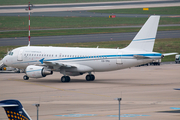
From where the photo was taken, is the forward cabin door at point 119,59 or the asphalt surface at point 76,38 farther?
the asphalt surface at point 76,38

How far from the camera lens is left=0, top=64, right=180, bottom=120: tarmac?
22.5m

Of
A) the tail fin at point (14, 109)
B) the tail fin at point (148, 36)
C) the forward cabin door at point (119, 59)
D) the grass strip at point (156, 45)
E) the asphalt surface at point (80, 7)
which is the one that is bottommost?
the tail fin at point (14, 109)

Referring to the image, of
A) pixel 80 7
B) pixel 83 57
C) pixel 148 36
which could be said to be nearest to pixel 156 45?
pixel 148 36

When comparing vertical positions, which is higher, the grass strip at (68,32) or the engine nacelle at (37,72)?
the grass strip at (68,32)

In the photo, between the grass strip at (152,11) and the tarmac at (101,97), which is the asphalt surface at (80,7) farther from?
the tarmac at (101,97)

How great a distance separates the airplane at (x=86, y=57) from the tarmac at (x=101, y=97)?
1831 millimetres

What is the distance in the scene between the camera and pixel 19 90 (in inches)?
1345

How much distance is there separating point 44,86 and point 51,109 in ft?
43.0

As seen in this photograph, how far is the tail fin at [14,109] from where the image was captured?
1273cm

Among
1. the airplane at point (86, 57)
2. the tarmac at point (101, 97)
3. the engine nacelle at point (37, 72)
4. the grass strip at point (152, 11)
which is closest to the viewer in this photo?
the tarmac at point (101, 97)

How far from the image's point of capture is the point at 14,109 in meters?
13.2

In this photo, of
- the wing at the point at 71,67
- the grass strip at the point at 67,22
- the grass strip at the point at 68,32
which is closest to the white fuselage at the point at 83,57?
the wing at the point at 71,67

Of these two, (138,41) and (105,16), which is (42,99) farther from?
(105,16)

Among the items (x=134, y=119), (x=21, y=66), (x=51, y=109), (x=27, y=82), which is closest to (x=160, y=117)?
(x=134, y=119)
